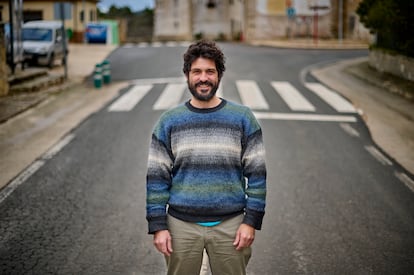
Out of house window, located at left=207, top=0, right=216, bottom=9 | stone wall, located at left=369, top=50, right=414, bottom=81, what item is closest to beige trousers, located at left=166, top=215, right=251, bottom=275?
stone wall, located at left=369, top=50, right=414, bottom=81

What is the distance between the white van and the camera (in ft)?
72.3

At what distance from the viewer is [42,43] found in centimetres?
2269

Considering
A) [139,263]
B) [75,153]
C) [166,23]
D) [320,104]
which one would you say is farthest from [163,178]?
[166,23]

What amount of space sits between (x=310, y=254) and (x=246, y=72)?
15.7m

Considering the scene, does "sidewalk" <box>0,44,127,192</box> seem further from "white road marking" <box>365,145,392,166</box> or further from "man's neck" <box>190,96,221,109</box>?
"white road marking" <box>365,145,392,166</box>

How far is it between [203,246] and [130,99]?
1191 cm

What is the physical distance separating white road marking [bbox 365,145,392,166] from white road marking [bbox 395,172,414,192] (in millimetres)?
632

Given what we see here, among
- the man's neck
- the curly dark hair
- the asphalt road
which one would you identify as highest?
the curly dark hair

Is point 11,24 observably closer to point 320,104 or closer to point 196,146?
point 320,104

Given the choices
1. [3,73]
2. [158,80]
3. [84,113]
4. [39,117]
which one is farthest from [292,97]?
[3,73]

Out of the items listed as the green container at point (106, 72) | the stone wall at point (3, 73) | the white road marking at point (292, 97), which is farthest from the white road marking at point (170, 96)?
the stone wall at point (3, 73)

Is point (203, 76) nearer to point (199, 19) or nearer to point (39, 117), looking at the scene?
point (39, 117)

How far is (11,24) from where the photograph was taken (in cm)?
1700

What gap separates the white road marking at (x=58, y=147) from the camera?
29.7ft
